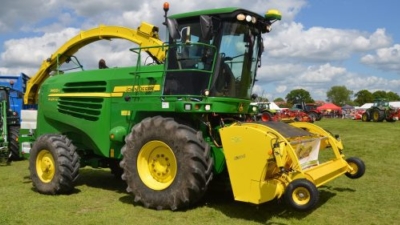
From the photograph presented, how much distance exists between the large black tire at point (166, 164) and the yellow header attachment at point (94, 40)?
155cm

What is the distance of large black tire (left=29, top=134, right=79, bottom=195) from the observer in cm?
750

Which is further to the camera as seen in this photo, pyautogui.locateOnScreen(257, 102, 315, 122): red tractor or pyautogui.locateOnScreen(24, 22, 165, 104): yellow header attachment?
pyautogui.locateOnScreen(257, 102, 315, 122): red tractor

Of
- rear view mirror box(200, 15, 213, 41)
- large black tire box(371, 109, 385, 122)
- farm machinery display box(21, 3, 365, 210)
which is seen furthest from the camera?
large black tire box(371, 109, 385, 122)

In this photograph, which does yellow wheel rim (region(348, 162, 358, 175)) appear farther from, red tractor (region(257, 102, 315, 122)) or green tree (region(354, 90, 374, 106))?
green tree (region(354, 90, 374, 106))

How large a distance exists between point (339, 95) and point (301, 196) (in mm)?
129353

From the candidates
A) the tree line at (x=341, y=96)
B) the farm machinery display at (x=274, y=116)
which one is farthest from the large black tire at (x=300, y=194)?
the tree line at (x=341, y=96)

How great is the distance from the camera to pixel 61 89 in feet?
28.6

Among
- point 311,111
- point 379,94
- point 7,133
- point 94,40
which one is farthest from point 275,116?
point 379,94

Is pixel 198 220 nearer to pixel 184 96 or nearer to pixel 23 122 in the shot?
pixel 184 96

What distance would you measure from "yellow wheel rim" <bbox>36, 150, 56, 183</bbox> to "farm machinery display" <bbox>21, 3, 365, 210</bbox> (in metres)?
0.02

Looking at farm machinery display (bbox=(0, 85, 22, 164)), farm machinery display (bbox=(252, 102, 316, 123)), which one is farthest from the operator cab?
farm machinery display (bbox=(0, 85, 22, 164))

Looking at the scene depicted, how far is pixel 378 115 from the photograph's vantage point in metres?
32.6

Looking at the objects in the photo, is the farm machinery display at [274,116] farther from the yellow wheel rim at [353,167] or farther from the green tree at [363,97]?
the green tree at [363,97]

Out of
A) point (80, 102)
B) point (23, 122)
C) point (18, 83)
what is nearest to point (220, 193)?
point (80, 102)
